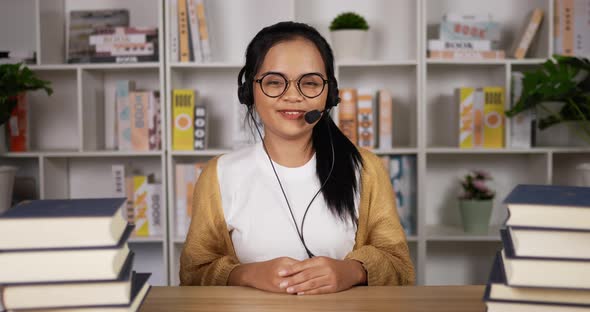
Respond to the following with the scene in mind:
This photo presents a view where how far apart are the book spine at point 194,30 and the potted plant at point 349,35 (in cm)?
62

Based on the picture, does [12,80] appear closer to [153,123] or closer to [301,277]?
[153,123]

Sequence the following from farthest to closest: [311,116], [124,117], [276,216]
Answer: [124,117]
[276,216]
[311,116]

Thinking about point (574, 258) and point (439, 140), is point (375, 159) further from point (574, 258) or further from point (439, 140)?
point (439, 140)

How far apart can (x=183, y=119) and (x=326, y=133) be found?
1385mm

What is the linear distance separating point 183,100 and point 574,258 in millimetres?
2256

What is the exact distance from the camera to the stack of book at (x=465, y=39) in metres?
2.78

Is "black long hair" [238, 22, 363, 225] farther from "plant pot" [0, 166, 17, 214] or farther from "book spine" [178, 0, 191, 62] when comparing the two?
"plant pot" [0, 166, 17, 214]

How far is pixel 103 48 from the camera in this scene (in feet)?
9.26

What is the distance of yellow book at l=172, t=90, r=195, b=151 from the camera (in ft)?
9.11

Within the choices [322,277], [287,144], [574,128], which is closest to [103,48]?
[287,144]

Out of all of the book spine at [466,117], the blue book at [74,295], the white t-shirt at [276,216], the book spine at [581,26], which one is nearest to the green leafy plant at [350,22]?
the book spine at [466,117]

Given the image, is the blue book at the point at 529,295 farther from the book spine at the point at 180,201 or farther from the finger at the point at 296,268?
the book spine at the point at 180,201

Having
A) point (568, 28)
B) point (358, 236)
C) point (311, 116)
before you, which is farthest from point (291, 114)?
point (568, 28)

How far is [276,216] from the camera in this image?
4.71 feet
